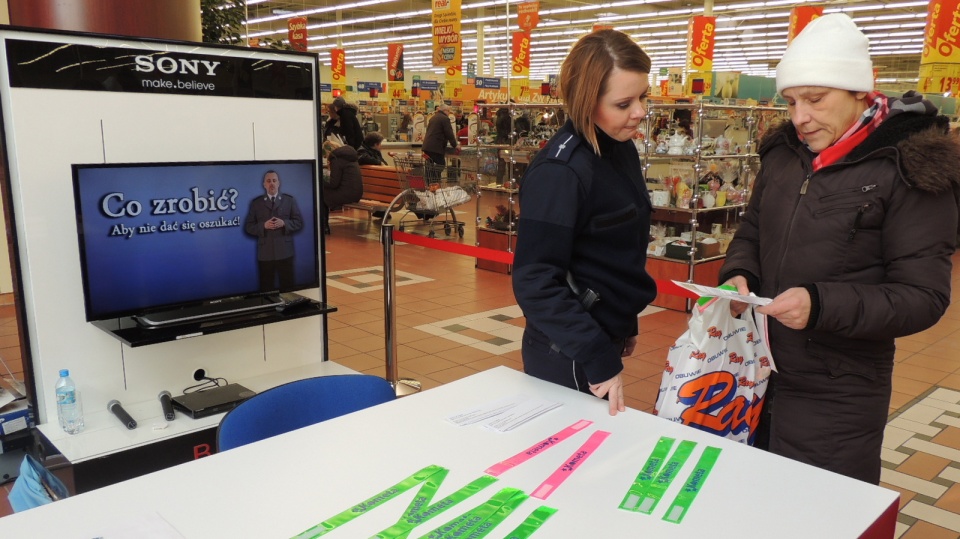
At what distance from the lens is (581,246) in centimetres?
180

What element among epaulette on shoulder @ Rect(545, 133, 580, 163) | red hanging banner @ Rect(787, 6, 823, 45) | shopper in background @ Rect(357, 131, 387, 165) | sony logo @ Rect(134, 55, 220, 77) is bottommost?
shopper in background @ Rect(357, 131, 387, 165)

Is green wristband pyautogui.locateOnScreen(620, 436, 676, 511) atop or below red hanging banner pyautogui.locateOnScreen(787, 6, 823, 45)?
below

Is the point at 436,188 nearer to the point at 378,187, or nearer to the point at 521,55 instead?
the point at 378,187

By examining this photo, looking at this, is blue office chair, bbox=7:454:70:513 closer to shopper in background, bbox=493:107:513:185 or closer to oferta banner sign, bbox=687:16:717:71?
shopper in background, bbox=493:107:513:185

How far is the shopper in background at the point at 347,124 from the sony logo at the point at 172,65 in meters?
7.91

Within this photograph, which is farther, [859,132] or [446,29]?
[446,29]

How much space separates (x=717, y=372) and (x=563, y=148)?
27.7 inches

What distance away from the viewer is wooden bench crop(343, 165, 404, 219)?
35.6 ft

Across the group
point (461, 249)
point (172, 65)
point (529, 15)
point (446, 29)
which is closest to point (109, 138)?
point (172, 65)

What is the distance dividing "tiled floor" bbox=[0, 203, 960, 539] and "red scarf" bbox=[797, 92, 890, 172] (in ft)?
5.63

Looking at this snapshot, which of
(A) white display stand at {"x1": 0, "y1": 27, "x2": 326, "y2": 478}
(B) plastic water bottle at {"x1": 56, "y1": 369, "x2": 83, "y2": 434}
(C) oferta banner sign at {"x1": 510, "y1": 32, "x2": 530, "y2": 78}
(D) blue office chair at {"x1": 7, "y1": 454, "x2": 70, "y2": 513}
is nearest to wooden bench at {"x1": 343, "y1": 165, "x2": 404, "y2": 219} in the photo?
(C) oferta banner sign at {"x1": 510, "y1": 32, "x2": 530, "y2": 78}

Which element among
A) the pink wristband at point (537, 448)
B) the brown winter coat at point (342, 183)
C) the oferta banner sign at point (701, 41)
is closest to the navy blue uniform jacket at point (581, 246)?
the pink wristband at point (537, 448)

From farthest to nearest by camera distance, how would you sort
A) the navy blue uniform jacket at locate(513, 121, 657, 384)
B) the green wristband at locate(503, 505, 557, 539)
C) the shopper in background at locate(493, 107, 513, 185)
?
the shopper in background at locate(493, 107, 513, 185) < the navy blue uniform jacket at locate(513, 121, 657, 384) < the green wristband at locate(503, 505, 557, 539)

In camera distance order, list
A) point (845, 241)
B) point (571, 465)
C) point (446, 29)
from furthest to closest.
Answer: point (446, 29) → point (845, 241) → point (571, 465)
